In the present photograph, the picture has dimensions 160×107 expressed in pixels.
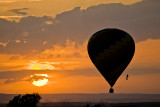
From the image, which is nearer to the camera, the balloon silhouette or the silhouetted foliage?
the balloon silhouette

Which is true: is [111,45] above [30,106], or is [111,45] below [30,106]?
above

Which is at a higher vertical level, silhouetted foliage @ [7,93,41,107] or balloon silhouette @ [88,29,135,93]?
balloon silhouette @ [88,29,135,93]

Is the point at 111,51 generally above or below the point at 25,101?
above

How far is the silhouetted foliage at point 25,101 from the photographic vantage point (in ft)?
389

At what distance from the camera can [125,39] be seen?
4432 inches

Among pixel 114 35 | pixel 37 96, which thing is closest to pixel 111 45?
pixel 114 35

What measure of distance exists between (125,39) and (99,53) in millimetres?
5984

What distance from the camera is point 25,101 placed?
120125mm

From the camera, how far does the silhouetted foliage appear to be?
11850 centimetres

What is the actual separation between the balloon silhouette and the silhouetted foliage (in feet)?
54.0

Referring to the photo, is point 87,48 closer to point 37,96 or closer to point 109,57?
point 109,57

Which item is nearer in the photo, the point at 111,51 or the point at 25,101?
the point at 111,51

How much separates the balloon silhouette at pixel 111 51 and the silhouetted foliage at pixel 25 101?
16.5 m

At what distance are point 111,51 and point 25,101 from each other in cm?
2205
